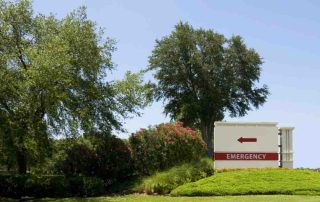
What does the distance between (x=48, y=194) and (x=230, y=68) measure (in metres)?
31.7

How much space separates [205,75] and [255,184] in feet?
96.8

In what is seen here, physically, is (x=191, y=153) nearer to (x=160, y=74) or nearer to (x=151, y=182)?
(x=151, y=182)

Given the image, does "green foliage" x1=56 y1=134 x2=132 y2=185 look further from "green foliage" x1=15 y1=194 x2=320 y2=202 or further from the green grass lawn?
the green grass lawn

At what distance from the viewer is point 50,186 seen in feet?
74.5

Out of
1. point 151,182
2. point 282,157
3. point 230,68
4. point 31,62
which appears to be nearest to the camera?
point 151,182

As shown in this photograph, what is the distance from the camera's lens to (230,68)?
5119 cm

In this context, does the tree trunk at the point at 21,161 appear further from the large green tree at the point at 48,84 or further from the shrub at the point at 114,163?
the shrub at the point at 114,163

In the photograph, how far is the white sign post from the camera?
25234 millimetres

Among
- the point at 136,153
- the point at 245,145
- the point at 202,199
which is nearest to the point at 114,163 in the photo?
the point at 136,153

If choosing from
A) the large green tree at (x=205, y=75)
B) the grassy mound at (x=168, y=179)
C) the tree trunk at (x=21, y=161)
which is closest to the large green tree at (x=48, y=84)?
the tree trunk at (x=21, y=161)

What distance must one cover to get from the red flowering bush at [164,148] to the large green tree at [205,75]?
77.6ft

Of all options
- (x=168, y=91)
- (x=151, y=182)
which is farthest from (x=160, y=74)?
(x=151, y=182)

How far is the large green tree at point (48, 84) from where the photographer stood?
23.3 meters

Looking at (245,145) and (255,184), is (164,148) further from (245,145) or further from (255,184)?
(255,184)
